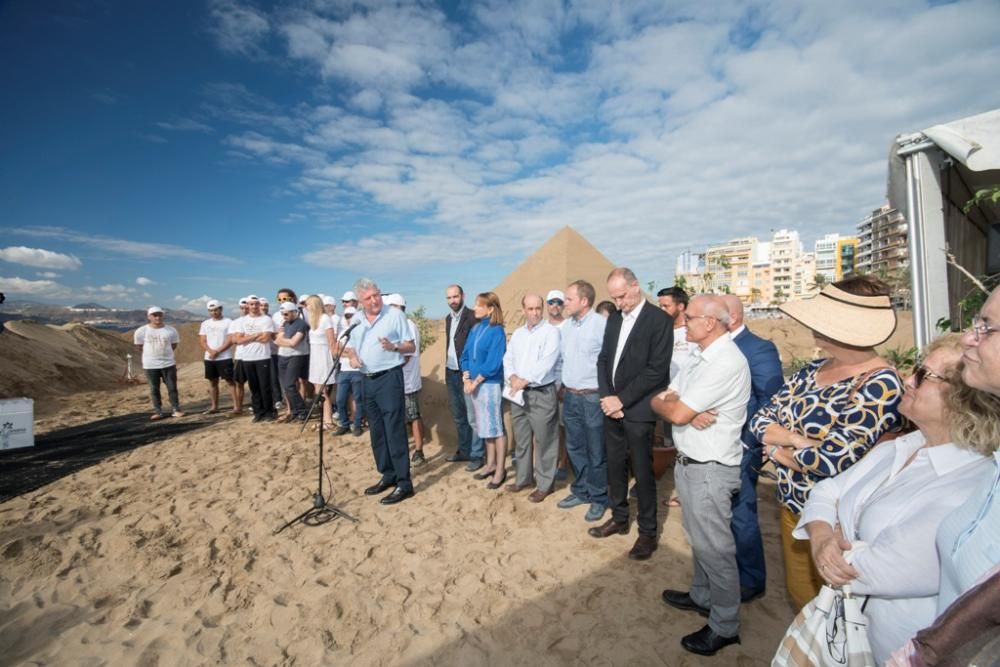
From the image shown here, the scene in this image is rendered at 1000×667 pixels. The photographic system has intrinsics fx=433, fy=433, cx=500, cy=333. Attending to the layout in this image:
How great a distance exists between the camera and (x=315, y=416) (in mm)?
7012

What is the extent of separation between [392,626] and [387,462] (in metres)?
1.86

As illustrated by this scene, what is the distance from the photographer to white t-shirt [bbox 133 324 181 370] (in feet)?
22.6

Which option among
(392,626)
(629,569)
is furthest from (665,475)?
(392,626)

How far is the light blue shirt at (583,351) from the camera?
371 centimetres

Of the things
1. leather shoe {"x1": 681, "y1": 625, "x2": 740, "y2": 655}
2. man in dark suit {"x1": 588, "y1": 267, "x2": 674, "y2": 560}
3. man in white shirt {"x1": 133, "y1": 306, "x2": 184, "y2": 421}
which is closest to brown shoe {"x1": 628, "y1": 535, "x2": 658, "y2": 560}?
Answer: man in dark suit {"x1": 588, "y1": 267, "x2": 674, "y2": 560}

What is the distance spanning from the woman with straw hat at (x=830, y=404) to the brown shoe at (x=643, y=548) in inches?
39.3

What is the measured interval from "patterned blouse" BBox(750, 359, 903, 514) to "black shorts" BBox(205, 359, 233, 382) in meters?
7.75

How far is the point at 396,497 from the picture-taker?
13.6ft

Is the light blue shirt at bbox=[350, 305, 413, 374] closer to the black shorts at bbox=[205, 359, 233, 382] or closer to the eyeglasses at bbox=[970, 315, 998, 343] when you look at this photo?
the eyeglasses at bbox=[970, 315, 998, 343]

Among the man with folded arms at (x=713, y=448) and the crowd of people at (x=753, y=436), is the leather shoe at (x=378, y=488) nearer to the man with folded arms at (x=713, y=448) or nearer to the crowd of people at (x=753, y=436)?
the crowd of people at (x=753, y=436)

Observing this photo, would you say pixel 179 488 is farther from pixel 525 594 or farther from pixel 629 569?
pixel 629 569

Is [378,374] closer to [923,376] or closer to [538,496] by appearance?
[538,496]

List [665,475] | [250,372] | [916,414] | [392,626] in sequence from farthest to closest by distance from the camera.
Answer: [250,372] < [665,475] < [392,626] < [916,414]

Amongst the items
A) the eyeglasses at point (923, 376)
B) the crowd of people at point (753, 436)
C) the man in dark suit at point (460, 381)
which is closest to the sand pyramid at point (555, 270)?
the man in dark suit at point (460, 381)
